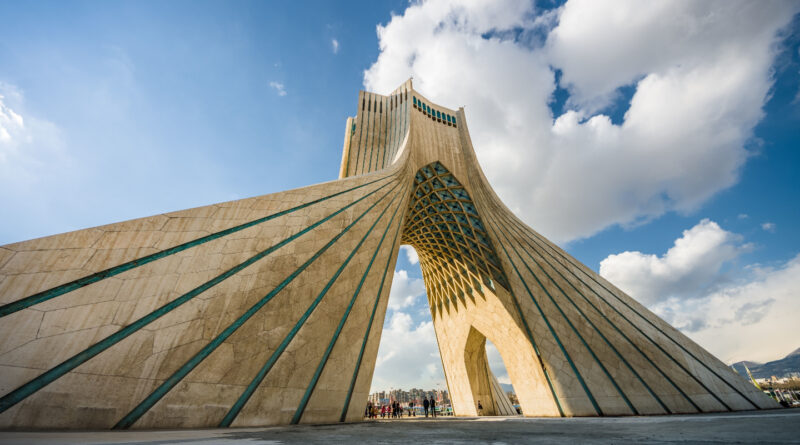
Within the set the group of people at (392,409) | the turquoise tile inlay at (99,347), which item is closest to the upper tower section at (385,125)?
the turquoise tile inlay at (99,347)

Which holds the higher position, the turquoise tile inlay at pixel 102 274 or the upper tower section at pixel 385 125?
the upper tower section at pixel 385 125

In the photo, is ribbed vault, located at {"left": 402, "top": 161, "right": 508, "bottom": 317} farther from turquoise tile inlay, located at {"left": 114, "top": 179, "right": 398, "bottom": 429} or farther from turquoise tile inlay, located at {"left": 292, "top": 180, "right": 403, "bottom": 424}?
turquoise tile inlay, located at {"left": 114, "top": 179, "right": 398, "bottom": 429}

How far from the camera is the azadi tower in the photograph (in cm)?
315

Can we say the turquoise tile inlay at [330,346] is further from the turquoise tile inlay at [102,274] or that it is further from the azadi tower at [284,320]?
the turquoise tile inlay at [102,274]

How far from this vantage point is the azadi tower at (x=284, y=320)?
10.3ft

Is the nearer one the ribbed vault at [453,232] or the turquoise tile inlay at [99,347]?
the turquoise tile inlay at [99,347]

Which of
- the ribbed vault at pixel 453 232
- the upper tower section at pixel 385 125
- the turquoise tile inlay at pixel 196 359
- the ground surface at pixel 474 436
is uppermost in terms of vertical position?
the upper tower section at pixel 385 125

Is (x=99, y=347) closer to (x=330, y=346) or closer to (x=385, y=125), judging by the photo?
(x=330, y=346)

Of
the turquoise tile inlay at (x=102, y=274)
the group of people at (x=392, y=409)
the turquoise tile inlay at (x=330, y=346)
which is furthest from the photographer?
the group of people at (x=392, y=409)

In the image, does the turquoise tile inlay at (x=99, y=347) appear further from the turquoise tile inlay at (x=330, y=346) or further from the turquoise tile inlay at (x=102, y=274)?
the turquoise tile inlay at (x=330, y=346)

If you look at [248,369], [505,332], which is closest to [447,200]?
[505,332]

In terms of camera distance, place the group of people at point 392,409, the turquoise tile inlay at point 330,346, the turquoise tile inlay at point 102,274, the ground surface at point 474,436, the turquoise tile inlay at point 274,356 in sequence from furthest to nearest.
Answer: the group of people at point 392,409
the turquoise tile inlay at point 330,346
the turquoise tile inlay at point 274,356
the turquoise tile inlay at point 102,274
the ground surface at point 474,436

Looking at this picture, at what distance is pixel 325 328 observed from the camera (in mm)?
5332

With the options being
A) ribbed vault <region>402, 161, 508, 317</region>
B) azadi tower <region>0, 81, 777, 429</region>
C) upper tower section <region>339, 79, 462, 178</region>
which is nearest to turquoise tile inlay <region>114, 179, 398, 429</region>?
azadi tower <region>0, 81, 777, 429</region>
